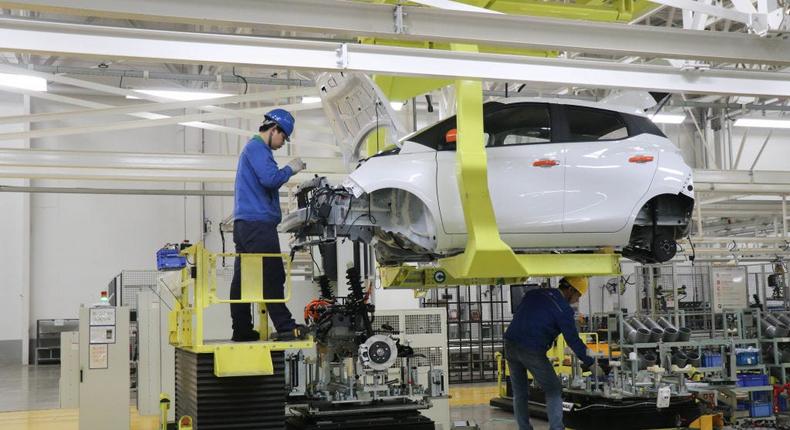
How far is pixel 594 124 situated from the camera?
21.4 feet

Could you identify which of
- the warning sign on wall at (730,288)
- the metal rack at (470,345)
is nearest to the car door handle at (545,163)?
the warning sign on wall at (730,288)

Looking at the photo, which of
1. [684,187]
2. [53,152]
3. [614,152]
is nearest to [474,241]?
[614,152]

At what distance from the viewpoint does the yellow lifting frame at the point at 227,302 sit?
5.58 metres

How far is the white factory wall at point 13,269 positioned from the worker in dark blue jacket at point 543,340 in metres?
14.9

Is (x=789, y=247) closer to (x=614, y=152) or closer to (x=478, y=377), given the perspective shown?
(x=478, y=377)

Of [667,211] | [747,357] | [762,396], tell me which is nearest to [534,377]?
[667,211]

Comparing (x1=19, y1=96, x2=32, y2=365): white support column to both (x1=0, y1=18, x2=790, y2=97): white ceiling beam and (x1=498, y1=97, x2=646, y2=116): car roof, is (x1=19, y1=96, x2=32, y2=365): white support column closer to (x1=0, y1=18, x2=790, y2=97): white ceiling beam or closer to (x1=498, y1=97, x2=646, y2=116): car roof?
(x1=498, y1=97, x2=646, y2=116): car roof

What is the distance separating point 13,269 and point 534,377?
1546cm

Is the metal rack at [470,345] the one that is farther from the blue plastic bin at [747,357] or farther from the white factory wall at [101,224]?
the white factory wall at [101,224]

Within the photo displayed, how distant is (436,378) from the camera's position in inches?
305

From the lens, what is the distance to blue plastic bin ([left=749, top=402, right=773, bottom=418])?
1005cm

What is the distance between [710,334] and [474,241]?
8146 millimetres

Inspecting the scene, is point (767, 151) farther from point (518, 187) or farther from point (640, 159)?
point (518, 187)

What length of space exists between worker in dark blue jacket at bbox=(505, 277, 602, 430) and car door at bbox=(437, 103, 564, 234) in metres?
0.81
